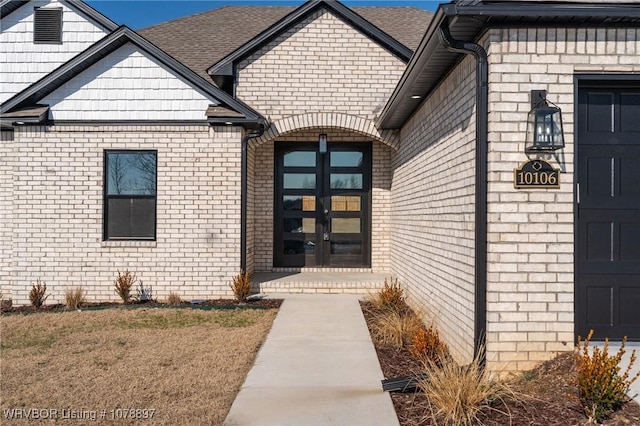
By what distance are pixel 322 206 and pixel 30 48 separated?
7410mm

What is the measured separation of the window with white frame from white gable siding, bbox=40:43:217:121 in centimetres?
85

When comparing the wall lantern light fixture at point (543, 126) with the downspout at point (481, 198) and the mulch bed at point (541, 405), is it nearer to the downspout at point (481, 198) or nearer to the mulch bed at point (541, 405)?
the downspout at point (481, 198)

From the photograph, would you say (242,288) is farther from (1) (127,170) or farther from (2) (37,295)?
(2) (37,295)

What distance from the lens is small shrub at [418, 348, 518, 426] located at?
3.70 m

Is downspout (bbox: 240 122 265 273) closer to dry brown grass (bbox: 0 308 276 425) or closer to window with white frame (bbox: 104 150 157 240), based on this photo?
dry brown grass (bbox: 0 308 276 425)

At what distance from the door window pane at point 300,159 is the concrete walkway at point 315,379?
15.9 feet

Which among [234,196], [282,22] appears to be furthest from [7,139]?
[282,22]

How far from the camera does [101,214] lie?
9.08m

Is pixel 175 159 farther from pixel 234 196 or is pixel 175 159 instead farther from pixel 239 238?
pixel 239 238

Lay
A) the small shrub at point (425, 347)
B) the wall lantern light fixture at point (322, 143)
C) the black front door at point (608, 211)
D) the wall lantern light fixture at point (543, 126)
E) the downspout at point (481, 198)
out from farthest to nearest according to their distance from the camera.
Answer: the wall lantern light fixture at point (322, 143), the small shrub at point (425, 347), the black front door at point (608, 211), the downspout at point (481, 198), the wall lantern light fixture at point (543, 126)

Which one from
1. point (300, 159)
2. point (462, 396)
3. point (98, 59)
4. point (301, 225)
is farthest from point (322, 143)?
point (462, 396)

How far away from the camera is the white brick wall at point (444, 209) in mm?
4953

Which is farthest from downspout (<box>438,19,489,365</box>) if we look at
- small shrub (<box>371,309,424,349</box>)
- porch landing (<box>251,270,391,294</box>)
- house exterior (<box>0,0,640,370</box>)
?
porch landing (<box>251,270,391,294</box>)

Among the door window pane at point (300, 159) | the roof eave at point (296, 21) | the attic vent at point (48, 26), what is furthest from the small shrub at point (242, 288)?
the attic vent at point (48, 26)
